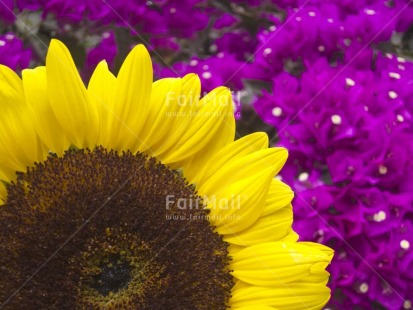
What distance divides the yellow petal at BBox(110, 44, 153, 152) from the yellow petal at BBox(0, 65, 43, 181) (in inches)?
2.0

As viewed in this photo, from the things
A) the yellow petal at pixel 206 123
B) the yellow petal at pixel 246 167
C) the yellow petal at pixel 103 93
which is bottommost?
the yellow petal at pixel 246 167

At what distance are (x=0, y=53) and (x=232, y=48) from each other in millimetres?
209

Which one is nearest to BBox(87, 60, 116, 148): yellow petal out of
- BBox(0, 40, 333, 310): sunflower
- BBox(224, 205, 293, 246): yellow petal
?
BBox(0, 40, 333, 310): sunflower

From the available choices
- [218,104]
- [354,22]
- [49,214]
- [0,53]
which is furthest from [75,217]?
[354,22]

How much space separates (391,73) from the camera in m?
0.66

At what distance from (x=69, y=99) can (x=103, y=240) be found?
9 centimetres

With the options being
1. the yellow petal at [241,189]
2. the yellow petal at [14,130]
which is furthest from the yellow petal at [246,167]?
the yellow petal at [14,130]

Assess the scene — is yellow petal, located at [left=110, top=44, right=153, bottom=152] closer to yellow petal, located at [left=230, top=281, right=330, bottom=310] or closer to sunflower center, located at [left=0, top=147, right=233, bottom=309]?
sunflower center, located at [left=0, top=147, right=233, bottom=309]

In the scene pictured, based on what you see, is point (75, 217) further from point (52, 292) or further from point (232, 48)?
point (232, 48)

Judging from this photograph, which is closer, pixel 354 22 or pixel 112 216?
pixel 112 216

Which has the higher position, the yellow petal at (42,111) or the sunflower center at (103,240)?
the yellow petal at (42,111)

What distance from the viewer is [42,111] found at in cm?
49

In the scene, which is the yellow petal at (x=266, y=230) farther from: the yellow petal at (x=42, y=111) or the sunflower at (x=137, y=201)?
the yellow petal at (x=42, y=111)

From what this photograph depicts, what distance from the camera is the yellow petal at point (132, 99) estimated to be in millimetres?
486
